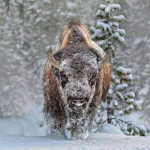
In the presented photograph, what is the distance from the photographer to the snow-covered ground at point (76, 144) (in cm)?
542

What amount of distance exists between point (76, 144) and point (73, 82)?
1.01 m

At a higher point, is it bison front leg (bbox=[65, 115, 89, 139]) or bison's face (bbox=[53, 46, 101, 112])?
bison's face (bbox=[53, 46, 101, 112])

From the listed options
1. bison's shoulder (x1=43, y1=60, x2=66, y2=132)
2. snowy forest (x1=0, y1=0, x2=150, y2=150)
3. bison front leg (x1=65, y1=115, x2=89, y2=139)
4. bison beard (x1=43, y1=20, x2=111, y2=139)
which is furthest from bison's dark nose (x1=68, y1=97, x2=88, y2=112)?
snowy forest (x1=0, y1=0, x2=150, y2=150)

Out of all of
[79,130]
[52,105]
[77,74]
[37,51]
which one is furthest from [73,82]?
[37,51]

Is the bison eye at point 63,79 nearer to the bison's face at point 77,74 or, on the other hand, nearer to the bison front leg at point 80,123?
the bison's face at point 77,74

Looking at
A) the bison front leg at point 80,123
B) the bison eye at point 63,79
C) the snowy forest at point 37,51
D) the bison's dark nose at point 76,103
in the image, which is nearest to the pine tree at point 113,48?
the bison front leg at point 80,123

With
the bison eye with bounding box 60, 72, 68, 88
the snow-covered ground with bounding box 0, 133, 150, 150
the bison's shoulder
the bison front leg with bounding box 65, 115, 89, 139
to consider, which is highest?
the bison eye with bounding box 60, 72, 68, 88

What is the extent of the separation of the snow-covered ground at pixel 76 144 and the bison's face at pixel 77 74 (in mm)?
596

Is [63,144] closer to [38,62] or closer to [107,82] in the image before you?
[107,82]

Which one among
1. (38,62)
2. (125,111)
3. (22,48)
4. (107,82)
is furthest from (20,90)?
(107,82)

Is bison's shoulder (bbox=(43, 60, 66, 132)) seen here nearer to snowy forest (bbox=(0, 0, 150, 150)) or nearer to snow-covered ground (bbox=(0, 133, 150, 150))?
snow-covered ground (bbox=(0, 133, 150, 150))

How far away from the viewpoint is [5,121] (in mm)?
23391

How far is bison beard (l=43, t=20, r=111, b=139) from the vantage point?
5848 mm

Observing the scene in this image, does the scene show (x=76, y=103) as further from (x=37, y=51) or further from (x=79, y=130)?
(x=37, y=51)
